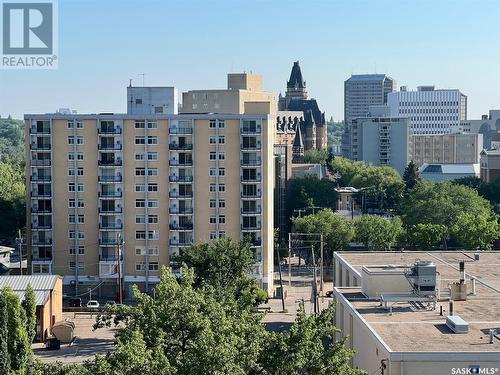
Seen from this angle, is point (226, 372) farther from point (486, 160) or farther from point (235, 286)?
point (486, 160)

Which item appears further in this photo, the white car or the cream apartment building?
the cream apartment building

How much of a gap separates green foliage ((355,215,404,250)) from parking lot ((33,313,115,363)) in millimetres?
30452

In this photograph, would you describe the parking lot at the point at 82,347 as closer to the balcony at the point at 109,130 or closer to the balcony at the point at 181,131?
the balcony at the point at 109,130

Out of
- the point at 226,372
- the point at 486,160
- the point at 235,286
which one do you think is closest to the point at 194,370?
the point at 226,372

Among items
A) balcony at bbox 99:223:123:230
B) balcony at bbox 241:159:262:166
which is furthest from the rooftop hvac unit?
balcony at bbox 99:223:123:230

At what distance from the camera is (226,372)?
2469 cm

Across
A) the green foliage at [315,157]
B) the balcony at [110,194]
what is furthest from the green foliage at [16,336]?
the green foliage at [315,157]

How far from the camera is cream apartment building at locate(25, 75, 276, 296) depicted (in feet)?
223

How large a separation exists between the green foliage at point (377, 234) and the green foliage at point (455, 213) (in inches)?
166

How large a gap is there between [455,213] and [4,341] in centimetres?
6595

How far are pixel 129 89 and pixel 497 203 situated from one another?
176ft

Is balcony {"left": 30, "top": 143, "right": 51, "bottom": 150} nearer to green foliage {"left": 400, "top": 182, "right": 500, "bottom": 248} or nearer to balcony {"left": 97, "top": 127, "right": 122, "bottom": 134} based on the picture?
balcony {"left": 97, "top": 127, "right": 122, "bottom": 134}

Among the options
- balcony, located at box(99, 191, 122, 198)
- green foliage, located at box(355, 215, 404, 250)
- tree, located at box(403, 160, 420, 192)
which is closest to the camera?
balcony, located at box(99, 191, 122, 198)

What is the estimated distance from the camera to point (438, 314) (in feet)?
126
